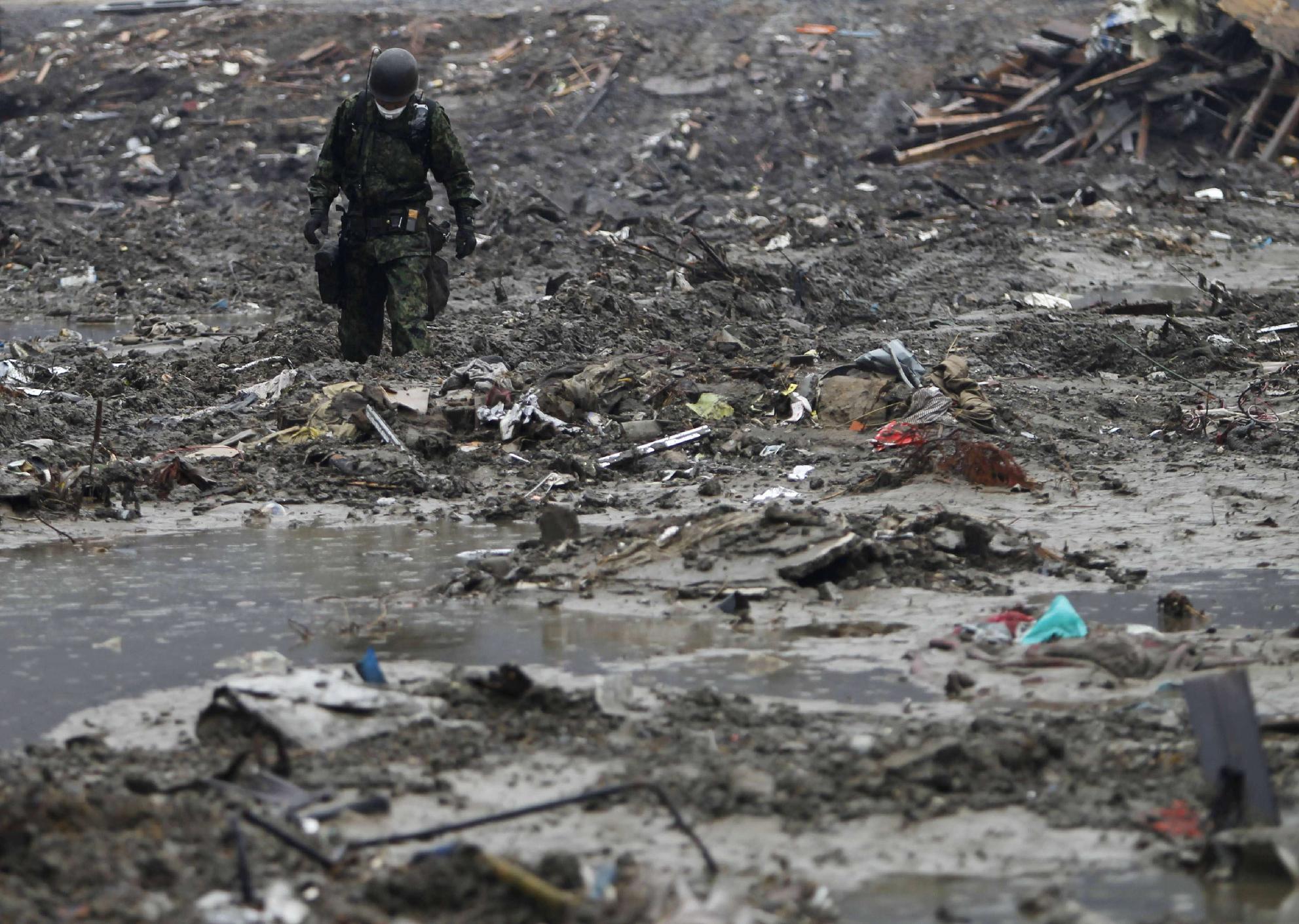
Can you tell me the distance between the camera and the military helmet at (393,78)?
8.80m

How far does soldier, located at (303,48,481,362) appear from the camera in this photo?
8977 millimetres

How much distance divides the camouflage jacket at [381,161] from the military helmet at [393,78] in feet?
0.31

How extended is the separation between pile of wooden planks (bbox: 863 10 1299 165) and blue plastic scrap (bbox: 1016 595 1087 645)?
1598 centimetres

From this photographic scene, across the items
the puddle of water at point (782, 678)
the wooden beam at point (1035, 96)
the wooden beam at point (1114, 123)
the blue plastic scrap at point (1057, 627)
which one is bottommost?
the wooden beam at point (1114, 123)

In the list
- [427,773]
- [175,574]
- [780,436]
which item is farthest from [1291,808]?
[780,436]

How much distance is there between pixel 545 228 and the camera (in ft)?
52.8

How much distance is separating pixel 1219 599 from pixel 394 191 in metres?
5.29

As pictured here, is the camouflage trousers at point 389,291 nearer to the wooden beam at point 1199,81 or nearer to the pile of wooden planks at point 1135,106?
the pile of wooden planks at point 1135,106

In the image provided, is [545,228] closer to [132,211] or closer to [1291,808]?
[132,211]

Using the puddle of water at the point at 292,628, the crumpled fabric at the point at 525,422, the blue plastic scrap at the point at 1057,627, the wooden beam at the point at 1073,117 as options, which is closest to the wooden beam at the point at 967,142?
the wooden beam at the point at 1073,117

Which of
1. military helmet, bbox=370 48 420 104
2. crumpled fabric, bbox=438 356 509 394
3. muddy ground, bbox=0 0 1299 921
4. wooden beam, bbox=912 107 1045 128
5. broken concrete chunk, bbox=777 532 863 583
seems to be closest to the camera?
muddy ground, bbox=0 0 1299 921

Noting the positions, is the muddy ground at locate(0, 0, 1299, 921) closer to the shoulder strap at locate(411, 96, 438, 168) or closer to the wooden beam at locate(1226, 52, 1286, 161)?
the wooden beam at locate(1226, 52, 1286, 161)

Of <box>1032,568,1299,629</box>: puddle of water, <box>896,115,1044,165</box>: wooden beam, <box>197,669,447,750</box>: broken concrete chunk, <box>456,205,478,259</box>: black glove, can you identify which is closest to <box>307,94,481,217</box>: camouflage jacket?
<box>456,205,478,259</box>: black glove

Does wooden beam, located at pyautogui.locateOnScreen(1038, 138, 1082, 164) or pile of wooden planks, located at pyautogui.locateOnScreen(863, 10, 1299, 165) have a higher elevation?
pile of wooden planks, located at pyautogui.locateOnScreen(863, 10, 1299, 165)
